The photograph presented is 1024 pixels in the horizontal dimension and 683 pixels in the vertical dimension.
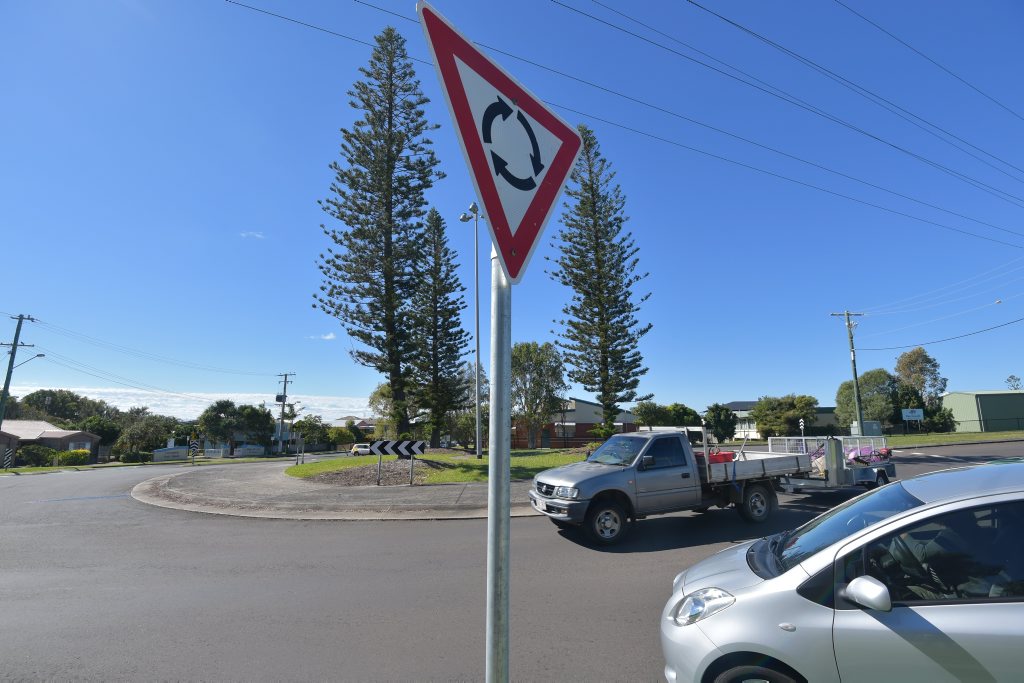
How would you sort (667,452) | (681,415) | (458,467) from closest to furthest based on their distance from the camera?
(667,452), (458,467), (681,415)

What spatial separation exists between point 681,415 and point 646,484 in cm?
5554

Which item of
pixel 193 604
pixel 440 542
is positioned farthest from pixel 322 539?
pixel 193 604

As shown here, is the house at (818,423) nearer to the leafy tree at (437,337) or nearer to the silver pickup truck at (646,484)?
the leafy tree at (437,337)

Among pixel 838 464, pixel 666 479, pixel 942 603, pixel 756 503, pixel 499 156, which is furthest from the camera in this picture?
Result: pixel 838 464

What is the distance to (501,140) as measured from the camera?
160 centimetres

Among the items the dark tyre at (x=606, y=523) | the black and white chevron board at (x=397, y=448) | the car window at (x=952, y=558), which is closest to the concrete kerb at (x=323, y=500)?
the black and white chevron board at (x=397, y=448)

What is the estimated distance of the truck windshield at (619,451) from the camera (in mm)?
8672

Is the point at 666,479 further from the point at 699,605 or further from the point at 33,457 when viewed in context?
the point at 33,457

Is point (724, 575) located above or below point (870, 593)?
below

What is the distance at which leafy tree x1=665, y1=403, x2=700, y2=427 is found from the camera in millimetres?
58938

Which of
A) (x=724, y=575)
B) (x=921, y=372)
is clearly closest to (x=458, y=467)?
(x=724, y=575)

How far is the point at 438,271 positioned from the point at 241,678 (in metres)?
27.0

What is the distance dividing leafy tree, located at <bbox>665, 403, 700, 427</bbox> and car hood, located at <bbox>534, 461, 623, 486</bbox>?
5258 cm

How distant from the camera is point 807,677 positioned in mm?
2410
